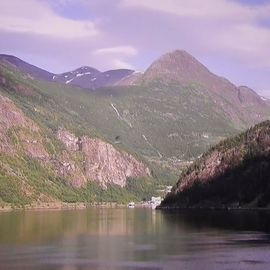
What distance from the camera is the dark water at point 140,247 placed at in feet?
346

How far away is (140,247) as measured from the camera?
13012 centimetres

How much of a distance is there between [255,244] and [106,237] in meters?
40.1

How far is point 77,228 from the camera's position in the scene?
18900 cm

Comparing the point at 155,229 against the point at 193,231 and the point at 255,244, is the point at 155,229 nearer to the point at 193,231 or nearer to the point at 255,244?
the point at 193,231

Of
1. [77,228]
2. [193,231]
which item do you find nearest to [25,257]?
[193,231]

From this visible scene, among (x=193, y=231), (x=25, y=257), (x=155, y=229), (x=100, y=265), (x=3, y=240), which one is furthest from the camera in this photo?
(x=155, y=229)

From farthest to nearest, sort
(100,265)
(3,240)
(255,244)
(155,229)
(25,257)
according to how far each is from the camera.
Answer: (155,229)
(3,240)
(255,244)
(25,257)
(100,265)

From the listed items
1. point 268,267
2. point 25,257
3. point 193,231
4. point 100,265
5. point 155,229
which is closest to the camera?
point 268,267

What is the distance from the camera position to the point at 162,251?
400ft

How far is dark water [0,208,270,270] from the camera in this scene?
105562 mm

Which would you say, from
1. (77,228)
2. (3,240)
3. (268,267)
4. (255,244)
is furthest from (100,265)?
(77,228)

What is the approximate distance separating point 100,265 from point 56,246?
105 ft

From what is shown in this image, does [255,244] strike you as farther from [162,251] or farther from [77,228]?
[77,228]

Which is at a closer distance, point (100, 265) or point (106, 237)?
point (100, 265)
